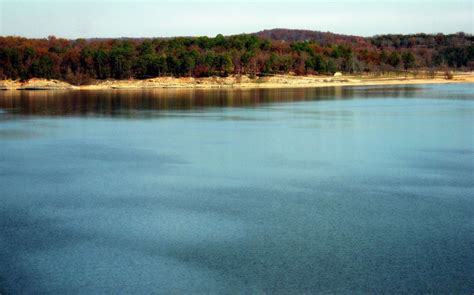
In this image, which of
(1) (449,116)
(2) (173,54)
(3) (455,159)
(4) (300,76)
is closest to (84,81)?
(2) (173,54)

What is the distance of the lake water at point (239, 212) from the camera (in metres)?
9.84

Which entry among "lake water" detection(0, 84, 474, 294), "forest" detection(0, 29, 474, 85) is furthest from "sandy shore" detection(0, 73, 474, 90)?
"lake water" detection(0, 84, 474, 294)

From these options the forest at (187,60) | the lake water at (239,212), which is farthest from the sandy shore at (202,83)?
the lake water at (239,212)

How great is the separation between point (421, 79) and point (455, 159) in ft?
237

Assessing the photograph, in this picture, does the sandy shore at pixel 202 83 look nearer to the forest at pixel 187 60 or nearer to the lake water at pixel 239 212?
the forest at pixel 187 60

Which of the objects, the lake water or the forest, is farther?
the forest

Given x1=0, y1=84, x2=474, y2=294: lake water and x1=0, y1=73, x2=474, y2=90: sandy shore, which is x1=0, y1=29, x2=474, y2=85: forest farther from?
x1=0, y1=84, x2=474, y2=294: lake water

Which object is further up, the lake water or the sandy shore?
the sandy shore

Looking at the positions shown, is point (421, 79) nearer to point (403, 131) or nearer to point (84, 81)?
point (84, 81)

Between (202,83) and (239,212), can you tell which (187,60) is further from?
(239,212)

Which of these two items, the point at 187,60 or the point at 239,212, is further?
the point at 187,60

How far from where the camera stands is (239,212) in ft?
44.6

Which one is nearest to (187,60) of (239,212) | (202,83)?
(202,83)

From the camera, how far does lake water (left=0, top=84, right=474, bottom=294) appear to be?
9844 mm
